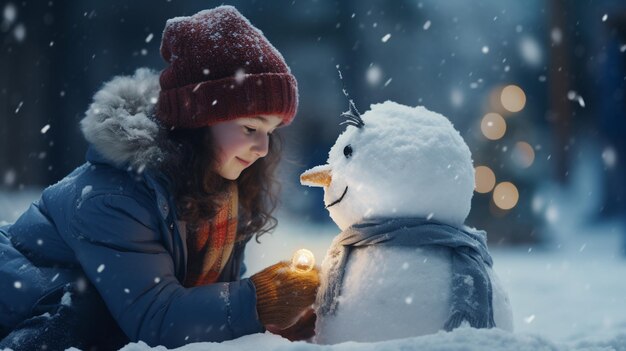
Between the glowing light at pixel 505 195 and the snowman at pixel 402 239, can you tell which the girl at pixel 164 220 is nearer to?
the snowman at pixel 402 239

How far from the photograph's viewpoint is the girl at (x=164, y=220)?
2268 millimetres

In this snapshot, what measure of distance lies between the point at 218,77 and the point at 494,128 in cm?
669

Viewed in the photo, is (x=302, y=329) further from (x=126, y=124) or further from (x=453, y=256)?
(x=126, y=124)

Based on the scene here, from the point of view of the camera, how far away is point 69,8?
374 inches

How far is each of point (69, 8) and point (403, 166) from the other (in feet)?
28.1

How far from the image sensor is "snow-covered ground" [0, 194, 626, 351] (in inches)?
73.6

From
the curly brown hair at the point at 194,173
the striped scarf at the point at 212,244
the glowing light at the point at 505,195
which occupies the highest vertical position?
the glowing light at the point at 505,195

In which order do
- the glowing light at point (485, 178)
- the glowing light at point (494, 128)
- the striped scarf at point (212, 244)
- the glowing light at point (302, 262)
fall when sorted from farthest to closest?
the glowing light at point (494, 128), the glowing light at point (485, 178), the striped scarf at point (212, 244), the glowing light at point (302, 262)

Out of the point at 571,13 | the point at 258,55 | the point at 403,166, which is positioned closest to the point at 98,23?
the point at 571,13

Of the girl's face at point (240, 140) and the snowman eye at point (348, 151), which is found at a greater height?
the snowman eye at point (348, 151)

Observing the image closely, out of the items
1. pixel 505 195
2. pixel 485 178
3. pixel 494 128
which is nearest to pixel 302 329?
pixel 485 178

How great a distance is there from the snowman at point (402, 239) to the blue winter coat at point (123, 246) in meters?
0.38

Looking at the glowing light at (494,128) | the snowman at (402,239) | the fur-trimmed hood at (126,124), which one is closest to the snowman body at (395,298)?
the snowman at (402,239)

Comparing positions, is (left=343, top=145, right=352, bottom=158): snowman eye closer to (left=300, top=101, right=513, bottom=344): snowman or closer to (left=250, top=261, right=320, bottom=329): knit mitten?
(left=300, top=101, right=513, bottom=344): snowman
